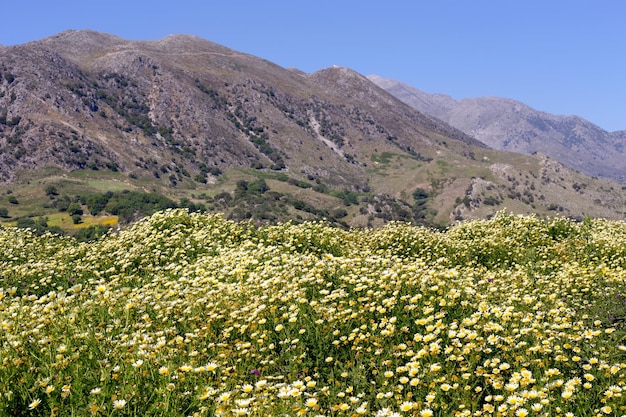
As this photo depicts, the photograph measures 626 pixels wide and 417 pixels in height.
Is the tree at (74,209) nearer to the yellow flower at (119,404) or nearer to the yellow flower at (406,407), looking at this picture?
the yellow flower at (119,404)

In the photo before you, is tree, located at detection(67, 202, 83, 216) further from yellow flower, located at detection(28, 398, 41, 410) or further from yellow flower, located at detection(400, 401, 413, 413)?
yellow flower, located at detection(400, 401, 413, 413)

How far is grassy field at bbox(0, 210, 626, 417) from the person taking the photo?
558 centimetres

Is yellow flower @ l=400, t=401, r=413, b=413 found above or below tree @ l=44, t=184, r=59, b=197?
above

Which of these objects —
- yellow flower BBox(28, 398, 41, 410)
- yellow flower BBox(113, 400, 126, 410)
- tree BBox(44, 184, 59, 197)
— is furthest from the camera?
tree BBox(44, 184, 59, 197)

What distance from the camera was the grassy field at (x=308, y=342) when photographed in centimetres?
558

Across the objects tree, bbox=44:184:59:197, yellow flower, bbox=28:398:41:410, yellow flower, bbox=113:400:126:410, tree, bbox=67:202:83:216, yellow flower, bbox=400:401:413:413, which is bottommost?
tree, bbox=67:202:83:216

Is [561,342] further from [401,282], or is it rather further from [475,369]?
[401,282]

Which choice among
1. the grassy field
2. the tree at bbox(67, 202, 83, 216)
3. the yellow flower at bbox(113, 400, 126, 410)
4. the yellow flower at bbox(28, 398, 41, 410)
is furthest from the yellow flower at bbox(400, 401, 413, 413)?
the tree at bbox(67, 202, 83, 216)

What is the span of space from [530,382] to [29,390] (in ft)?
17.4

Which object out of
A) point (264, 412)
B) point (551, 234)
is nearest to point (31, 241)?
point (264, 412)

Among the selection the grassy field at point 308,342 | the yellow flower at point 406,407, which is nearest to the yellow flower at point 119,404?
the grassy field at point 308,342

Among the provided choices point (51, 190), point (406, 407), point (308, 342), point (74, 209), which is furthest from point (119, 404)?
point (51, 190)

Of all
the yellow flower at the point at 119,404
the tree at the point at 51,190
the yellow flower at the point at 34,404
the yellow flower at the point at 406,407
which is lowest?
the tree at the point at 51,190

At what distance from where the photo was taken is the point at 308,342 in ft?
25.2
